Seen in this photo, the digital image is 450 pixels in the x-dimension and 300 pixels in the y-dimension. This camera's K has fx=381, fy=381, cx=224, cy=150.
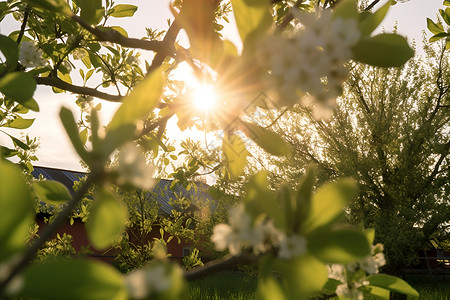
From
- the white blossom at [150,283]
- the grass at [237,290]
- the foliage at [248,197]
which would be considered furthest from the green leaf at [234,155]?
the grass at [237,290]

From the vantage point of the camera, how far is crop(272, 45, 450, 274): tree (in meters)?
10.6

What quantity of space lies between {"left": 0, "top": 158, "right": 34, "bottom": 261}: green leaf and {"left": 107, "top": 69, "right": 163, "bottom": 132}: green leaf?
128 millimetres

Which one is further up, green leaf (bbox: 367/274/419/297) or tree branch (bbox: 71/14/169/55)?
tree branch (bbox: 71/14/169/55)

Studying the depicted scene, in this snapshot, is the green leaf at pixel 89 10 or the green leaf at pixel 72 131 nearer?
the green leaf at pixel 72 131

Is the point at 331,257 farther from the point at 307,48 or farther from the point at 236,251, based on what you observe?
the point at 307,48

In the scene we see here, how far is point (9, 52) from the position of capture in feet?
3.24

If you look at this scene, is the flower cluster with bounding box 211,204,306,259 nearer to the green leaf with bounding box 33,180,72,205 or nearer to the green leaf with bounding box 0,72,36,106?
the green leaf with bounding box 33,180,72,205

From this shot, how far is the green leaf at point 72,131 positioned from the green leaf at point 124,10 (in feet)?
7.11

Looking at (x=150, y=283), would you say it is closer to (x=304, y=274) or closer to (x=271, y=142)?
(x=304, y=274)

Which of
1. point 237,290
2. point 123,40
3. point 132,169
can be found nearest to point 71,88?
point 123,40

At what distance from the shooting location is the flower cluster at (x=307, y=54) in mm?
514

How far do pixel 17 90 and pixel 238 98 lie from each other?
18.6 inches

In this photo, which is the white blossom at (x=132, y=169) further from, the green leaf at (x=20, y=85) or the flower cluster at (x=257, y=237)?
the green leaf at (x=20, y=85)

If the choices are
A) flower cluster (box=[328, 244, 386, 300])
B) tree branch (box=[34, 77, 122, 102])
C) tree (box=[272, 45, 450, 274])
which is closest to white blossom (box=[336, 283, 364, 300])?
flower cluster (box=[328, 244, 386, 300])
